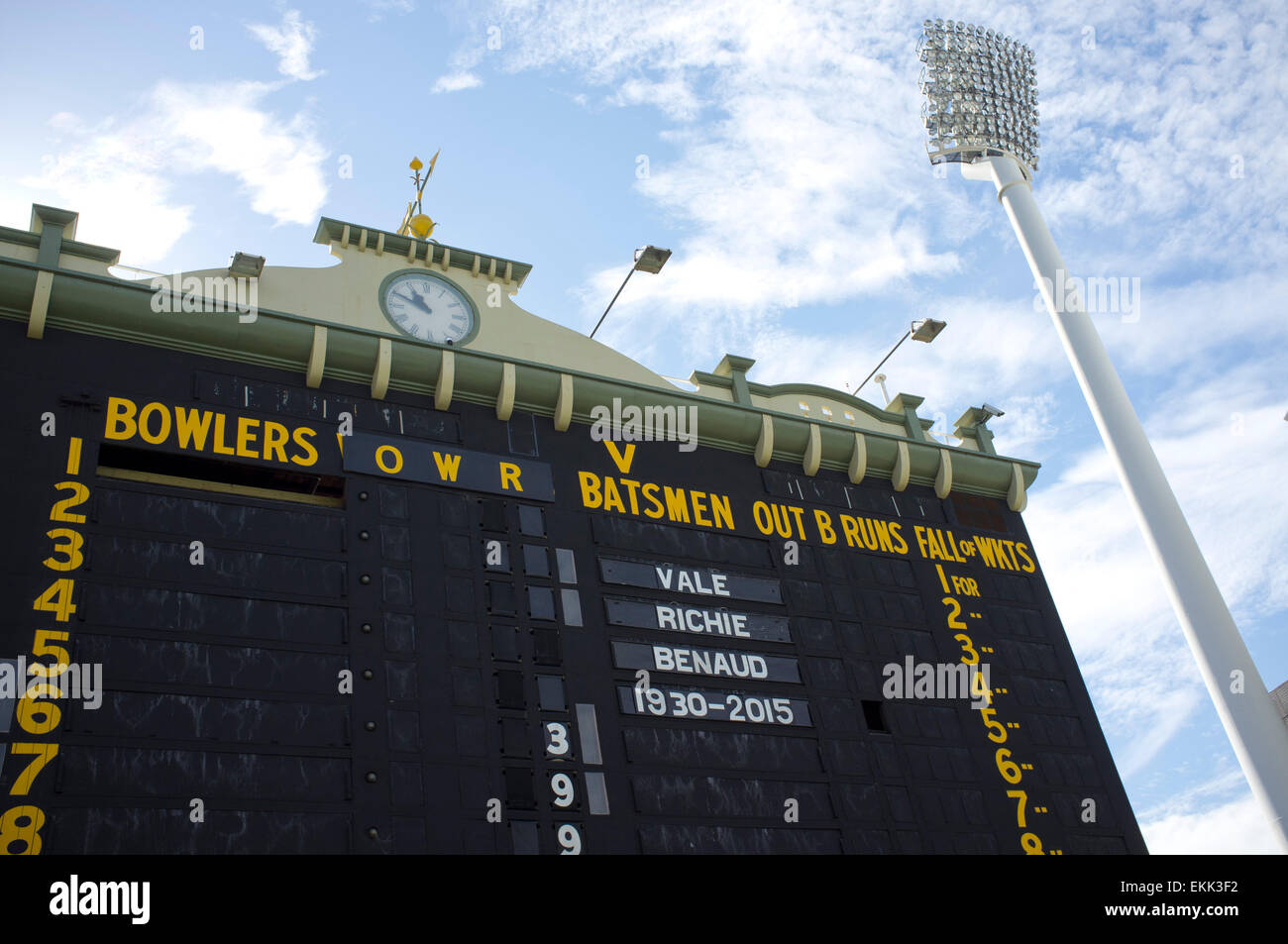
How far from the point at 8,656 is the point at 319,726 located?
2.77 m

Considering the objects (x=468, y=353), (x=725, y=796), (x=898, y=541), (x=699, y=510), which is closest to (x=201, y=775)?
(x=725, y=796)

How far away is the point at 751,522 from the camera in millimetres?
16547

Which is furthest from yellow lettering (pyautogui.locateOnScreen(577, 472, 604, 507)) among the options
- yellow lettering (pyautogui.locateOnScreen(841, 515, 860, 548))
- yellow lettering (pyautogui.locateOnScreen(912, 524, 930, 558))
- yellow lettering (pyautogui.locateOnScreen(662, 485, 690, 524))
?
yellow lettering (pyautogui.locateOnScreen(912, 524, 930, 558))

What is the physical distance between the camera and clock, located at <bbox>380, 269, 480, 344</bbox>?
16422 mm

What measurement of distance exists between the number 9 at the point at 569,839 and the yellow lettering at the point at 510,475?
167 inches

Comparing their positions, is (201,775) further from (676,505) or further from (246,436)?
(676,505)

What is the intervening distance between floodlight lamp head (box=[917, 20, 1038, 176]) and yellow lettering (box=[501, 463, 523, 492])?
1528 centimetres

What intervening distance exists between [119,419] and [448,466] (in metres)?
3.59

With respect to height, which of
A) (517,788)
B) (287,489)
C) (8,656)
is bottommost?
(517,788)

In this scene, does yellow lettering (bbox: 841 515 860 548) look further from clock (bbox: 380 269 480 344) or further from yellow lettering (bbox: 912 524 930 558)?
clock (bbox: 380 269 480 344)

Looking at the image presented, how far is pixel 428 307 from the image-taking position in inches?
660

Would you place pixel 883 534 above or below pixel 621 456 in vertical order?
below

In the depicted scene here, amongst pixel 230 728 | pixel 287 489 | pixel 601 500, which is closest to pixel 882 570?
pixel 601 500

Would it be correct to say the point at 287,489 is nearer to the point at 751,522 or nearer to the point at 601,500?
the point at 601,500
